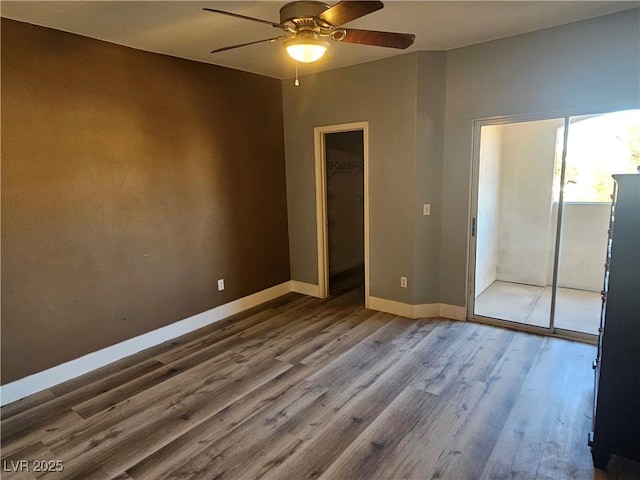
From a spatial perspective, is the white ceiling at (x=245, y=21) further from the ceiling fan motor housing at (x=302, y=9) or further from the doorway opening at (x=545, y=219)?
the doorway opening at (x=545, y=219)

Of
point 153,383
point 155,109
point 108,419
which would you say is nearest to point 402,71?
point 155,109

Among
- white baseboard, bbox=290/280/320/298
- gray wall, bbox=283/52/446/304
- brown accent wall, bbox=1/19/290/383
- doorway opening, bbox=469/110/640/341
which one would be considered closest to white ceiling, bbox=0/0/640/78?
brown accent wall, bbox=1/19/290/383

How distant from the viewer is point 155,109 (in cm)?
345

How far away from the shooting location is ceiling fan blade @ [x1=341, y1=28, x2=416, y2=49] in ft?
7.42

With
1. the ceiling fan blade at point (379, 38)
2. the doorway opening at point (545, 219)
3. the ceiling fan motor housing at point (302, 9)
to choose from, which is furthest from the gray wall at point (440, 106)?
the ceiling fan motor housing at point (302, 9)

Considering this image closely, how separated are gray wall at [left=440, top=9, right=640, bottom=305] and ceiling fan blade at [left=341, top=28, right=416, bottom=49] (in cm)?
148

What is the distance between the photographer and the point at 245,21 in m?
2.75

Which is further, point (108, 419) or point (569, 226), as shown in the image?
point (569, 226)

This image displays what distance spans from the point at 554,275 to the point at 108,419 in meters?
3.89

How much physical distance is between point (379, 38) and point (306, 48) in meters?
0.47

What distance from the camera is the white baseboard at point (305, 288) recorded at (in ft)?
16.0

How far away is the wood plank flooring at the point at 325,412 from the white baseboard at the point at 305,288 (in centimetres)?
116

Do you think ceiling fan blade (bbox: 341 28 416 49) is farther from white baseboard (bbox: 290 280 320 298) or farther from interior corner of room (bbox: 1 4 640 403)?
white baseboard (bbox: 290 280 320 298)

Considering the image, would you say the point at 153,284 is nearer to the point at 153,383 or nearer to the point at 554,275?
the point at 153,383
